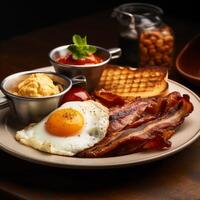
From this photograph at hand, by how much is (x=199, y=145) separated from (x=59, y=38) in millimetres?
1092

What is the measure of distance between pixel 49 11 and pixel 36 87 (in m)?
1.55

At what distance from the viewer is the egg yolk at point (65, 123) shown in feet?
5.04

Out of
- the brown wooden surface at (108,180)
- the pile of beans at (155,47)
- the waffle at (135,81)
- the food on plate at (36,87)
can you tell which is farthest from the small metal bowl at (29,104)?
the pile of beans at (155,47)

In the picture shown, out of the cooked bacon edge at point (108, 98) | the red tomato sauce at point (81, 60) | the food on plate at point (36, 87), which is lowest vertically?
the cooked bacon edge at point (108, 98)

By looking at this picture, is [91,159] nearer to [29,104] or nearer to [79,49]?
[29,104]

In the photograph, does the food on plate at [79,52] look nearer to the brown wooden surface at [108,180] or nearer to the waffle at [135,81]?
the waffle at [135,81]

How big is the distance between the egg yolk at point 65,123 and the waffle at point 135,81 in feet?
1.18

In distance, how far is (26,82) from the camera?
1709 millimetres

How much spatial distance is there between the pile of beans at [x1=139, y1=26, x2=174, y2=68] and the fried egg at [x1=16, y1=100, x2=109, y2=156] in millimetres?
613

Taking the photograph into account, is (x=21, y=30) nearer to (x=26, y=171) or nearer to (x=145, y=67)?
(x=145, y=67)

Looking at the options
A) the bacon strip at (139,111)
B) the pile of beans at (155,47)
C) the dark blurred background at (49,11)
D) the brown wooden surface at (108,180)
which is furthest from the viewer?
the dark blurred background at (49,11)

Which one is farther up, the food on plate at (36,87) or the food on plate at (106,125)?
the food on plate at (36,87)

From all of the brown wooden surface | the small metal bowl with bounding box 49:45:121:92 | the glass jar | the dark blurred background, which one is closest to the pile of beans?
Answer: the glass jar

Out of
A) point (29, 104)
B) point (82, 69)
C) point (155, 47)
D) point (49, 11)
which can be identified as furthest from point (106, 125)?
point (49, 11)
